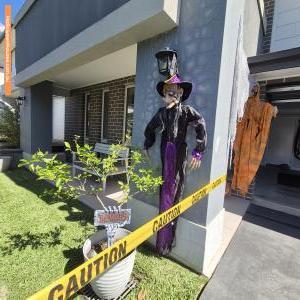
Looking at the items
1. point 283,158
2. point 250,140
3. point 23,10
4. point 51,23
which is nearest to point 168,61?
point 250,140

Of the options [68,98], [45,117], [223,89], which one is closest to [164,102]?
[223,89]

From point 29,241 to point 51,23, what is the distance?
15.3 feet

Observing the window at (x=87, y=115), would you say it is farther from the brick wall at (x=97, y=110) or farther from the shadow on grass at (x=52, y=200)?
the shadow on grass at (x=52, y=200)

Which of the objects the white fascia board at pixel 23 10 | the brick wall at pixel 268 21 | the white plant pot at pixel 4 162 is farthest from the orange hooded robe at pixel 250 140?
the white plant pot at pixel 4 162

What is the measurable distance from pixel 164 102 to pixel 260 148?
9.53ft

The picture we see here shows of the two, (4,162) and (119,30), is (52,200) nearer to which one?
(119,30)

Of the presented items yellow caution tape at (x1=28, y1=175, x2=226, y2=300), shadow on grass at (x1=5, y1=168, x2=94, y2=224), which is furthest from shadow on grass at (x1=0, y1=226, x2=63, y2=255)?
yellow caution tape at (x1=28, y1=175, x2=226, y2=300)

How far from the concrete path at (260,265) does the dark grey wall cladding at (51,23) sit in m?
3.81

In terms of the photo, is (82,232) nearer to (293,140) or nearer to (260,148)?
(260,148)

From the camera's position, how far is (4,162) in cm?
706

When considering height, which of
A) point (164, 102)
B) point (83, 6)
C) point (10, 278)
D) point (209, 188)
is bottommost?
point (10, 278)

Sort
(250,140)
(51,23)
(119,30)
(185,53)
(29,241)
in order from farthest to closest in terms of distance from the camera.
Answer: (51,23), (250,140), (29,241), (119,30), (185,53)

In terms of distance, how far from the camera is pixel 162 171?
2.77 metres

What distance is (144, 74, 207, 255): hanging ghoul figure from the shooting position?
8.16 feet
